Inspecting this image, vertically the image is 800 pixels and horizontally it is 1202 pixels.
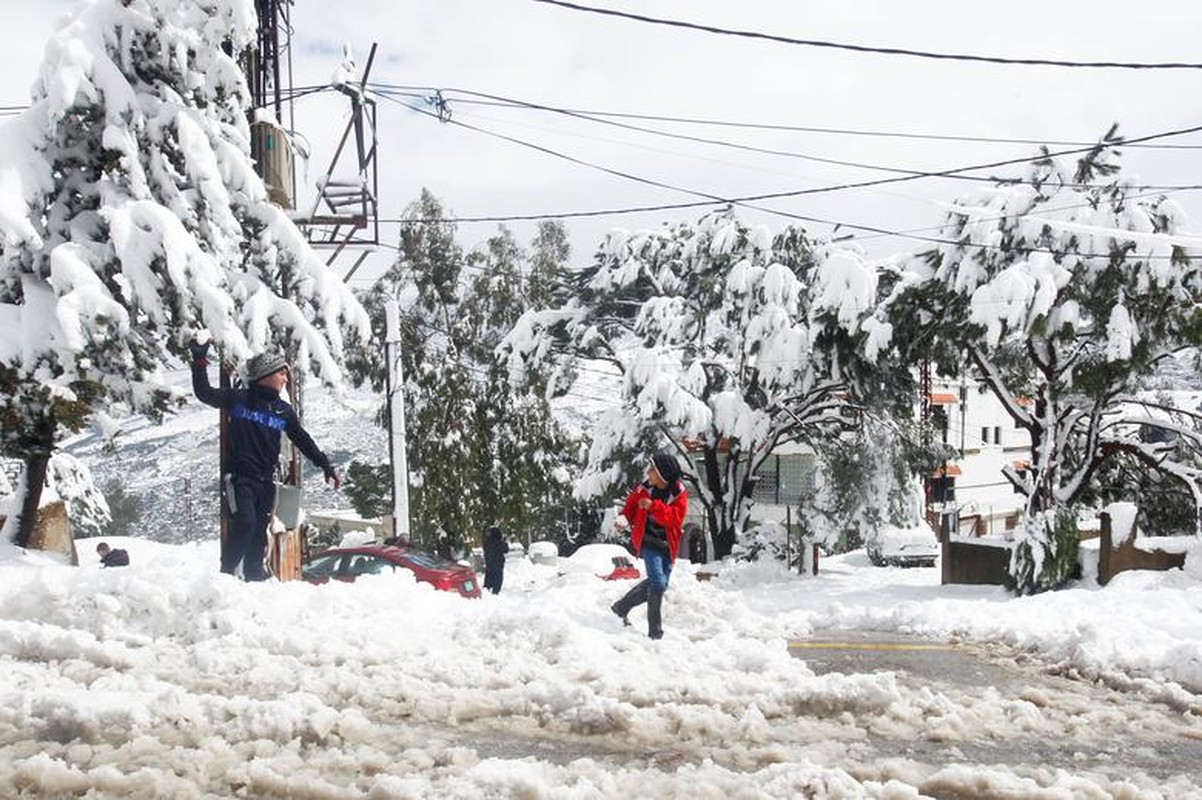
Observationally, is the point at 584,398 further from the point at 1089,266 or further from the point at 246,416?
the point at 246,416

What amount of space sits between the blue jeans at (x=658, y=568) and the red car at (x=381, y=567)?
8.64 meters

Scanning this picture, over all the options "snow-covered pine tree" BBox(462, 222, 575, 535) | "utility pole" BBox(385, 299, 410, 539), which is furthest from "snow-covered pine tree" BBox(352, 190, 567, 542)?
"utility pole" BBox(385, 299, 410, 539)

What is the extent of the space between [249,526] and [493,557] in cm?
1376

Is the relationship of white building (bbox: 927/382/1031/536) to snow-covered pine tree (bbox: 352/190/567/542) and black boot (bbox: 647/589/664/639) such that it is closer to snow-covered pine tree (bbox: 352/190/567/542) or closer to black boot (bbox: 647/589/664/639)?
snow-covered pine tree (bbox: 352/190/567/542)

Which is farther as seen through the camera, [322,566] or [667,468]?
[322,566]

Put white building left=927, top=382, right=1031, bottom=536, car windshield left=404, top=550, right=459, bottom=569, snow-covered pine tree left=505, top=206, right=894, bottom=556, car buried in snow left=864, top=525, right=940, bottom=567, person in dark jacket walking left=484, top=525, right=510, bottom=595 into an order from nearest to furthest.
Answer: car windshield left=404, top=550, right=459, bottom=569, person in dark jacket walking left=484, top=525, right=510, bottom=595, snow-covered pine tree left=505, top=206, right=894, bottom=556, car buried in snow left=864, top=525, right=940, bottom=567, white building left=927, top=382, right=1031, bottom=536

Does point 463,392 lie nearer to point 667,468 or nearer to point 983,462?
point 667,468

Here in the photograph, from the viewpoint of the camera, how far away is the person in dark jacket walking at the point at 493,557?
2164cm

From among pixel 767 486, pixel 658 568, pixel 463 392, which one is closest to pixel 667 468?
pixel 658 568

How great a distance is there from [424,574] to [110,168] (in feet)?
25.5

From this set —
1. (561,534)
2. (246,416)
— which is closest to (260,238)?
(246,416)

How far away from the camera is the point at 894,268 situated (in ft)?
74.2

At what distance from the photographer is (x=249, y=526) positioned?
8359 millimetres

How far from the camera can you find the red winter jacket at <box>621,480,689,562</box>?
27.9 feet
